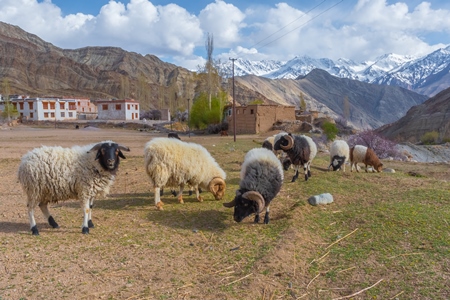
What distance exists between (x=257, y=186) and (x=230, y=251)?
1865 millimetres

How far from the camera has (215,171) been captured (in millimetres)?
9438

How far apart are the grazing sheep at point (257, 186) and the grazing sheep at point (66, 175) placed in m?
2.67

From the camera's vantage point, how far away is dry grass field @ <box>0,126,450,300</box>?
190 inches

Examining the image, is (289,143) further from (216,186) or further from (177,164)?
(177,164)

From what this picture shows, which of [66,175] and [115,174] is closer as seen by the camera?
[66,175]

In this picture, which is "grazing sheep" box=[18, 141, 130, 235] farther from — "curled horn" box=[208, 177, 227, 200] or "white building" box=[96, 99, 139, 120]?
"white building" box=[96, 99, 139, 120]

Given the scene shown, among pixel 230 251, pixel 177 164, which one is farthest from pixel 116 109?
pixel 230 251

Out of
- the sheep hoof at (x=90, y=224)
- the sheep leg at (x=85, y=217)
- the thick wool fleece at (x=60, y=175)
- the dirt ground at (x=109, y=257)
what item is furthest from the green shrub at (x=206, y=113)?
the sheep leg at (x=85, y=217)

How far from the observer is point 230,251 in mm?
6156

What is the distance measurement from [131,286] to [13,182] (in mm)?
9098

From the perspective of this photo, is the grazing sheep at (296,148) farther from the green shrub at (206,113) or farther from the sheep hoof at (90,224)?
the green shrub at (206,113)

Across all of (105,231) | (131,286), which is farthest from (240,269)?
(105,231)

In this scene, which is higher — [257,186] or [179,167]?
[179,167]

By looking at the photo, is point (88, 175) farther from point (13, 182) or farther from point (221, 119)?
point (221, 119)
